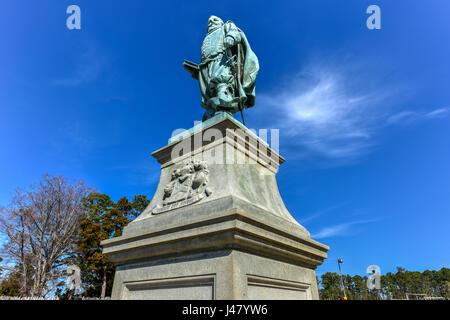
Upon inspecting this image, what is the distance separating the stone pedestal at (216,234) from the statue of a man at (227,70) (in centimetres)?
59

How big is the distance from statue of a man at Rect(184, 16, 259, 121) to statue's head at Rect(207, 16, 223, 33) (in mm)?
112

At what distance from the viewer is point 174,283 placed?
2.69 meters

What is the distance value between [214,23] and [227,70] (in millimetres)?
1518

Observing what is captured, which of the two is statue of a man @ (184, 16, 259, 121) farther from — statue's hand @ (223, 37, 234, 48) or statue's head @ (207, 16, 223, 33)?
statue's head @ (207, 16, 223, 33)

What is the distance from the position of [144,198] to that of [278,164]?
30761 millimetres

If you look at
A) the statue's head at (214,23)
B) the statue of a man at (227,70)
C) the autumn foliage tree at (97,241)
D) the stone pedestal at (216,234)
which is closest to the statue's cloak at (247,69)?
the statue of a man at (227,70)

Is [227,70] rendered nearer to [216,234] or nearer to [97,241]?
[216,234]

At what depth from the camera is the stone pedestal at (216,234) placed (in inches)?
95.3

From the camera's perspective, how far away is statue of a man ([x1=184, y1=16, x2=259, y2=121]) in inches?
164
